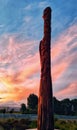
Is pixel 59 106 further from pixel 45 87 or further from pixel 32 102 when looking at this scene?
pixel 45 87

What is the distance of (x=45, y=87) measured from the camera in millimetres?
17172

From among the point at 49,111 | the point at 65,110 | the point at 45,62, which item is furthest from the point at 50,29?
the point at 65,110

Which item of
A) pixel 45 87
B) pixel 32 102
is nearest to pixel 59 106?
pixel 32 102

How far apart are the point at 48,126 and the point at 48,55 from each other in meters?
3.66

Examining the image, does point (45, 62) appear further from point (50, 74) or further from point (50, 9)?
point (50, 9)

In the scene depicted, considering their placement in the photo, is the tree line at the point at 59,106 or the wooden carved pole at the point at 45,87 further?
the tree line at the point at 59,106

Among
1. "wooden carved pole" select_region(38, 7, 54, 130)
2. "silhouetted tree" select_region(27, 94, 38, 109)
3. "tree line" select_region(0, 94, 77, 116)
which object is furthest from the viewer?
"silhouetted tree" select_region(27, 94, 38, 109)

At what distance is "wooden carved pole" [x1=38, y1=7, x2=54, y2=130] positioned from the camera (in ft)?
55.8

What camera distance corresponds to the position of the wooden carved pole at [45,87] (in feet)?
55.8

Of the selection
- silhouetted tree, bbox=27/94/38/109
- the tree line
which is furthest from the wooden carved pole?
silhouetted tree, bbox=27/94/38/109

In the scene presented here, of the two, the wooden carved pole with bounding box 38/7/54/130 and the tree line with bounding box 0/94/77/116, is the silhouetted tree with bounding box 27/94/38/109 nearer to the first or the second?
the tree line with bounding box 0/94/77/116

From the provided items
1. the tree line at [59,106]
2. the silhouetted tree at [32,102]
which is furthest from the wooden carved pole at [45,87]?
the silhouetted tree at [32,102]

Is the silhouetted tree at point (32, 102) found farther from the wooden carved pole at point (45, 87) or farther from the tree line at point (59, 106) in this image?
the wooden carved pole at point (45, 87)

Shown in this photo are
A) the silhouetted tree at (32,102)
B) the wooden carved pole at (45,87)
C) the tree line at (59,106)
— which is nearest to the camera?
the wooden carved pole at (45,87)
